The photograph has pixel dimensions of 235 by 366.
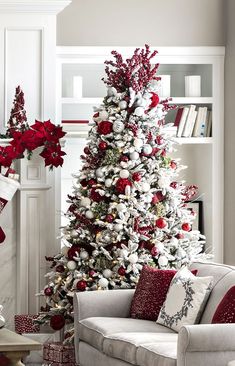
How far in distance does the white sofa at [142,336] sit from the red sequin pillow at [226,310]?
0.10 m

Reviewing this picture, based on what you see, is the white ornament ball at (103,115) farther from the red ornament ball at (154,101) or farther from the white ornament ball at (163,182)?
the white ornament ball at (163,182)

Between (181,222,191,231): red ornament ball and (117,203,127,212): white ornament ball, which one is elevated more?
(117,203,127,212): white ornament ball

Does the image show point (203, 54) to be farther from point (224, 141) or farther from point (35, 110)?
point (35, 110)

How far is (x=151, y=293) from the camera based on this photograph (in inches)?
229

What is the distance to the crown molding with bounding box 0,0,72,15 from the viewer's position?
24.0 ft

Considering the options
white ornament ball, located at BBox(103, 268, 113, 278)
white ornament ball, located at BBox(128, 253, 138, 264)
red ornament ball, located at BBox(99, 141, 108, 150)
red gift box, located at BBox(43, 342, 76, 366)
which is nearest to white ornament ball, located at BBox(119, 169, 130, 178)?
red ornament ball, located at BBox(99, 141, 108, 150)

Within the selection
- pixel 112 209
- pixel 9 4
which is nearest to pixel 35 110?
pixel 9 4

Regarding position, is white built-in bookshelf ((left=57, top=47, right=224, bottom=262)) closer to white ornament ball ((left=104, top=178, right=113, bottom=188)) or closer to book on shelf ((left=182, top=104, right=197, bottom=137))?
book on shelf ((left=182, top=104, right=197, bottom=137))

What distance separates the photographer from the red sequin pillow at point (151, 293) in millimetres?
5793

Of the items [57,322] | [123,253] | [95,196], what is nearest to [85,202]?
[95,196]

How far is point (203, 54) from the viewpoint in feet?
26.0

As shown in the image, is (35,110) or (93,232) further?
(35,110)

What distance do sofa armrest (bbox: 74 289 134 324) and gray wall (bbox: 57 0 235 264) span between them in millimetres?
1921

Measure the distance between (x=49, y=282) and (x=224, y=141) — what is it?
2.01 metres
